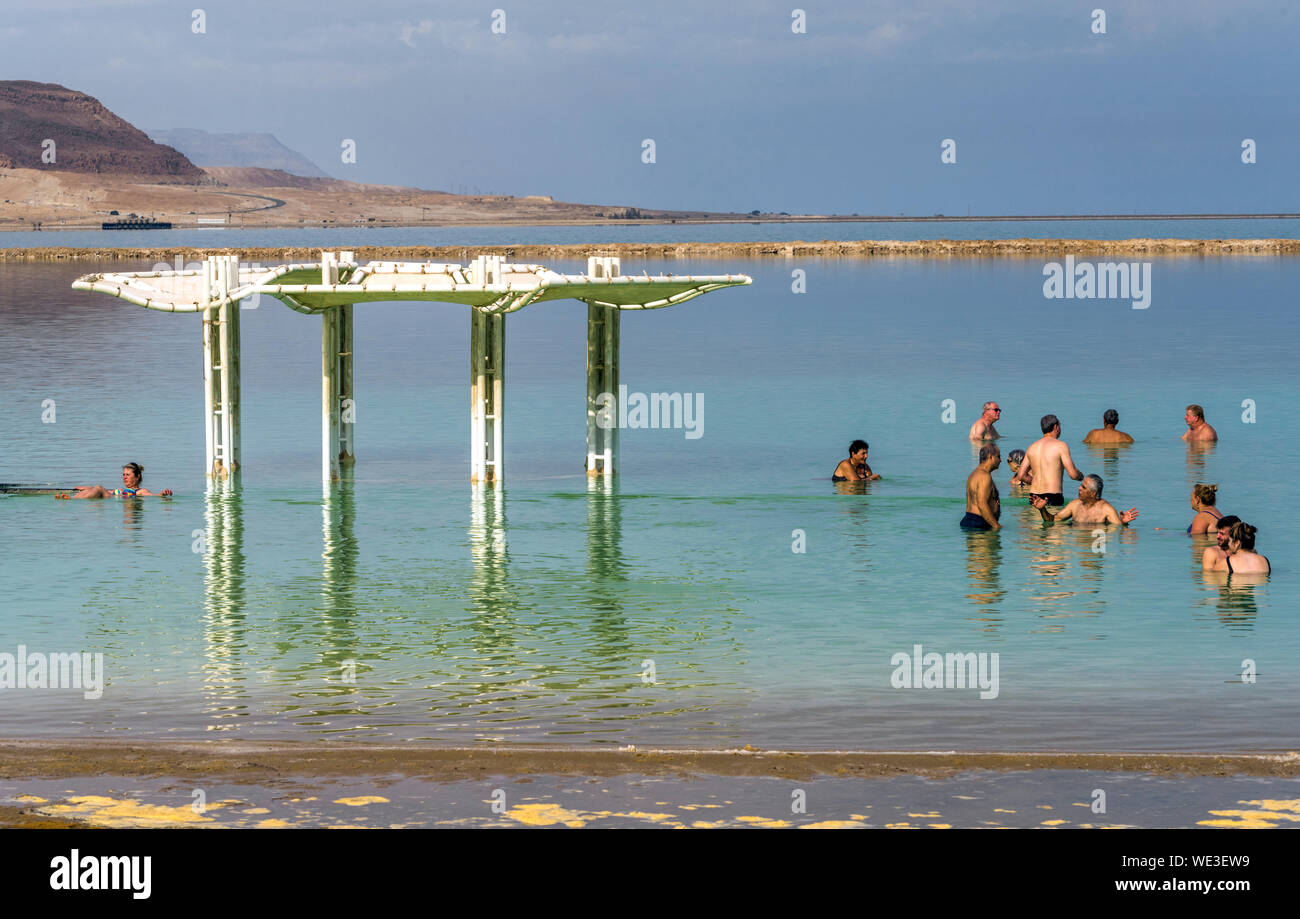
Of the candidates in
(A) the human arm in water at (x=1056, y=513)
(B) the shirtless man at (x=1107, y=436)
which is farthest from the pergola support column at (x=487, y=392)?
(B) the shirtless man at (x=1107, y=436)

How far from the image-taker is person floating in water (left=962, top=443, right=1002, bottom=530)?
71.1ft

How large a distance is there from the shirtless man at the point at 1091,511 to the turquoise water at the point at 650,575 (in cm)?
31

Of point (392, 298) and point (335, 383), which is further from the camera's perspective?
point (335, 383)

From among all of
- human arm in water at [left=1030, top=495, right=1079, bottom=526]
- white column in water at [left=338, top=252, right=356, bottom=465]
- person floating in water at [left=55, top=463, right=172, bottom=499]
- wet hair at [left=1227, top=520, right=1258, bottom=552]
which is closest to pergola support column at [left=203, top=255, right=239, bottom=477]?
person floating in water at [left=55, top=463, right=172, bottom=499]

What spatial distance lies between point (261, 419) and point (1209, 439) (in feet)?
62.8

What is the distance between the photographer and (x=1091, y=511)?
21656 mm

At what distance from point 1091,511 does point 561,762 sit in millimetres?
12590

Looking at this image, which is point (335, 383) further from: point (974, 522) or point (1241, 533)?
point (1241, 533)

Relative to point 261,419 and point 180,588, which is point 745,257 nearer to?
point 261,419

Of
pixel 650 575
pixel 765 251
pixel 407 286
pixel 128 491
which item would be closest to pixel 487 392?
pixel 407 286

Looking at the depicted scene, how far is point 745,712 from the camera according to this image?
13.4 metres

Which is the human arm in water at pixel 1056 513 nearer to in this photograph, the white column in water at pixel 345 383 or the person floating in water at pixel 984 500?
the person floating in water at pixel 984 500

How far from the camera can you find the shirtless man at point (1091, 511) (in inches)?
850
